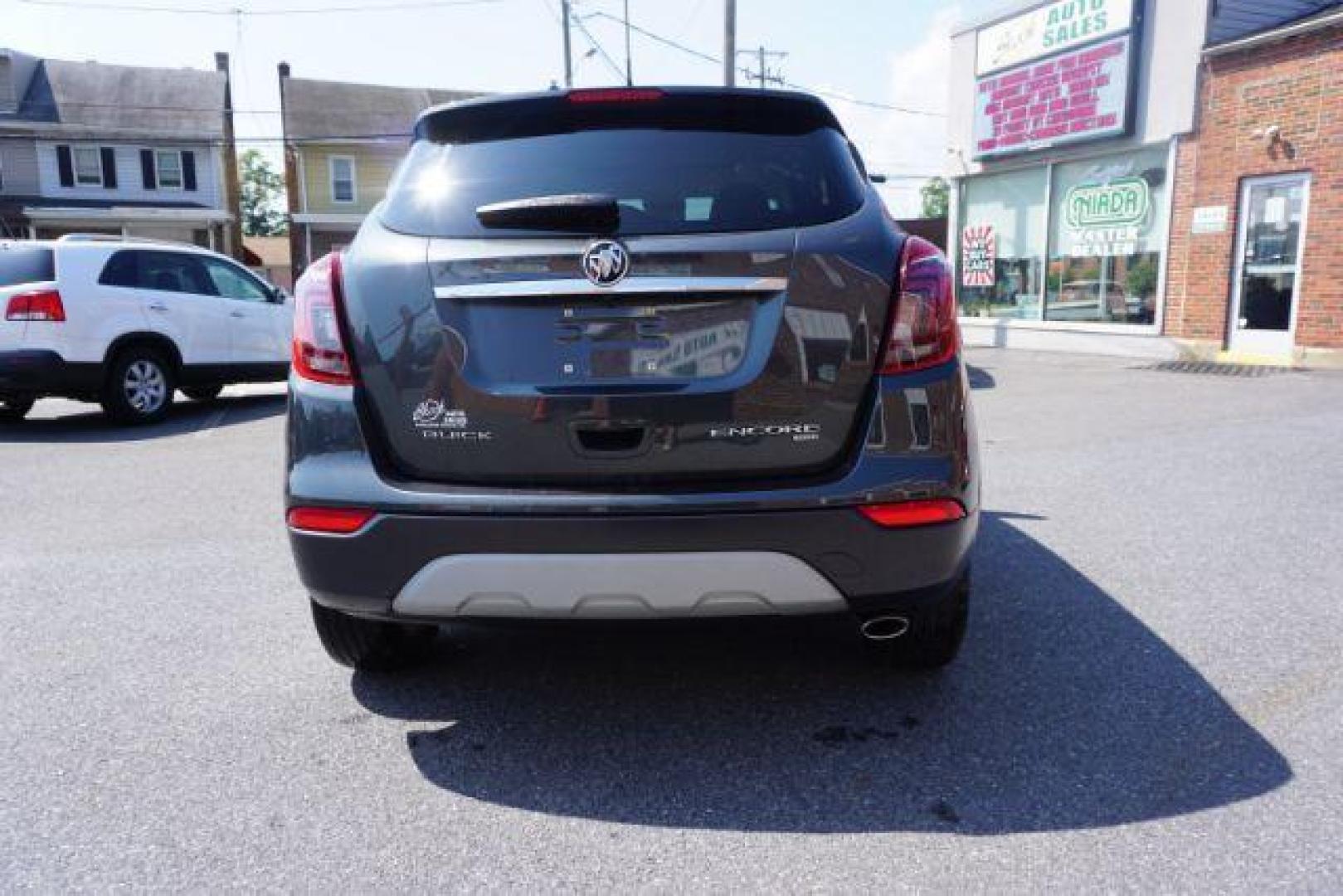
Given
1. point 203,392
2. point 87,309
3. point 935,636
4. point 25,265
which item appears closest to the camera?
point 935,636

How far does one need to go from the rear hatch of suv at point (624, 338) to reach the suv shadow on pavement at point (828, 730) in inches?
19.8

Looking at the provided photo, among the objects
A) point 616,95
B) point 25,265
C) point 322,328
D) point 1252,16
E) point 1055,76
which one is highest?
point 1252,16

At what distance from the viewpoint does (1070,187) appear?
51.3 feet

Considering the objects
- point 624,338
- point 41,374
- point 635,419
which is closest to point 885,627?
point 635,419

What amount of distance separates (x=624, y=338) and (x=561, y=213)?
375mm

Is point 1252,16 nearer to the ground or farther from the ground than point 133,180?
farther from the ground

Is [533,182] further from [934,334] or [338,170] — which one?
[338,170]

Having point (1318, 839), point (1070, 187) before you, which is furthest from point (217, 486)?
point (1070, 187)

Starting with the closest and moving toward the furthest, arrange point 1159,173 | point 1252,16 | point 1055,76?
point 1252,16 < point 1159,173 < point 1055,76

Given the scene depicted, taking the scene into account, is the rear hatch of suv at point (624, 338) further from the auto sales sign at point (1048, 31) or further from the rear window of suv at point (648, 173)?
Answer: the auto sales sign at point (1048, 31)

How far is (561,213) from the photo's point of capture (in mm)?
2504

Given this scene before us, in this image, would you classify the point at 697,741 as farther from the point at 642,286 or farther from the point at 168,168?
the point at 168,168

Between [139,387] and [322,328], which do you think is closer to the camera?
[322,328]

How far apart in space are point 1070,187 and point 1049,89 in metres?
1.57
